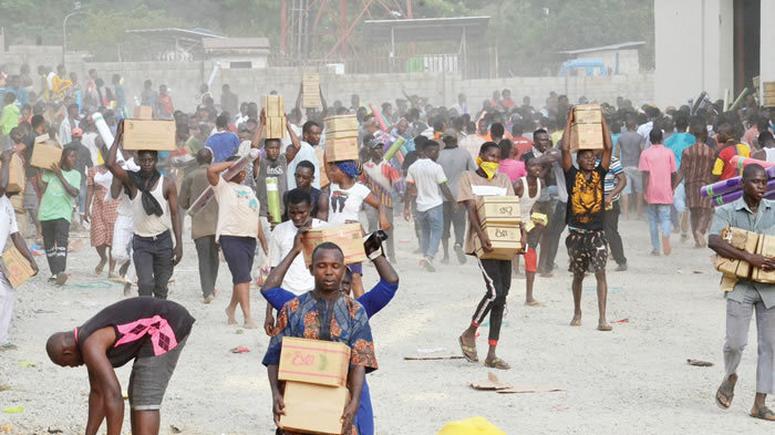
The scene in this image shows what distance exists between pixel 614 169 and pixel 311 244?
22.2ft

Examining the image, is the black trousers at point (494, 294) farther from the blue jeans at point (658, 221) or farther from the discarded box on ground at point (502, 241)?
the blue jeans at point (658, 221)

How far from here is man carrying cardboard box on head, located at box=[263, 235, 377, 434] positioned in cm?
572

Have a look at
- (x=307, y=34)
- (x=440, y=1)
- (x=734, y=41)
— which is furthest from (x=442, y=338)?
(x=440, y=1)

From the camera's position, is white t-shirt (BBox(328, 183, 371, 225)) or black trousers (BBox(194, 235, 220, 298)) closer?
white t-shirt (BBox(328, 183, 371, 225))

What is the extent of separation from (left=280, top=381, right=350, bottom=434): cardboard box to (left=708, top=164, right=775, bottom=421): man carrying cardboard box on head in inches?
147

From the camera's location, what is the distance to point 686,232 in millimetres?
18516

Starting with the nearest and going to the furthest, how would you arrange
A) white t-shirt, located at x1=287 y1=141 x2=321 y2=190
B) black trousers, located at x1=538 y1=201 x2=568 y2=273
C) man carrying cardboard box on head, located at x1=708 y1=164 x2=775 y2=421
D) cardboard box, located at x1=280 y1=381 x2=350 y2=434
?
cardboard box, located at x1=280 y1=381 x2=350 y2=434 → man carrying cardboard box on head, located at x1=708 y1=164 x2=775 y2=421 → white t-shirt, located at x1=287 y1=141 x2=321 y2=190 → black trousers, located at x1=538 y1=201 x2=568 y2=273

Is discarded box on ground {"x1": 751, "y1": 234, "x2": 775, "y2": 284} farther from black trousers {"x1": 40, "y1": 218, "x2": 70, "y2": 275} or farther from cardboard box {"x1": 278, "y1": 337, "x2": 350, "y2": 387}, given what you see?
black trousers {"x1": 40, "y1": 218, "x2": 70, "y2": 275}

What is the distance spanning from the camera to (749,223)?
8.52 metres

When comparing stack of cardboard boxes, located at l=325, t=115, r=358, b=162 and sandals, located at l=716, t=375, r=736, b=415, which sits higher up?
stack of cardboard boxes, located at l=325, t=115, r=358, b=162

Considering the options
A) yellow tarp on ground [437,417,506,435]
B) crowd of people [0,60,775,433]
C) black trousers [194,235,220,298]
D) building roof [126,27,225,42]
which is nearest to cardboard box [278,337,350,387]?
crowd of people [0,60,775,433]

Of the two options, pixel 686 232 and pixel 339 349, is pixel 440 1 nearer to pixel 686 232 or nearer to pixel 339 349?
pixel 686 232

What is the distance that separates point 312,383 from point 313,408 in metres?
0.10

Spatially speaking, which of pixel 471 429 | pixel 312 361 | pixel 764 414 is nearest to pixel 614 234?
pixel 764 414
